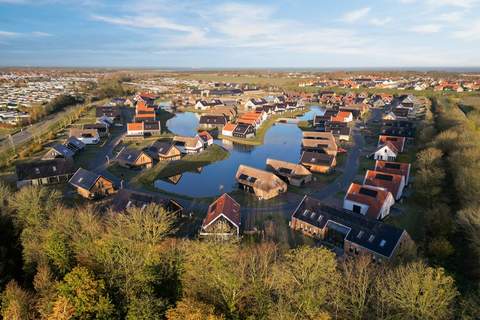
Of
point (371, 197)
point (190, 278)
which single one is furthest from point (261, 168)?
point (190, 278)

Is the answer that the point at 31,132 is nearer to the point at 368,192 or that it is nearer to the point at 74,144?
the point at 74,144

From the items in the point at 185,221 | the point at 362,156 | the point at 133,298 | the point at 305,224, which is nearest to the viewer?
the point at 133,298

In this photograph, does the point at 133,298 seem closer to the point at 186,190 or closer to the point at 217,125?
the point at 186,190

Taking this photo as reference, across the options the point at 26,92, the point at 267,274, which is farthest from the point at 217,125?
the point at 26,92

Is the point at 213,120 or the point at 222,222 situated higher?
the point at 213,120

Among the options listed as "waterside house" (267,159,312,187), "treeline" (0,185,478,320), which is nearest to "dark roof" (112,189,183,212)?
"treeline" (0,185,478,320)

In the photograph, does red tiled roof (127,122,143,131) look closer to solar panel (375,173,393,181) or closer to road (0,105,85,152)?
road (0,105,85,152)

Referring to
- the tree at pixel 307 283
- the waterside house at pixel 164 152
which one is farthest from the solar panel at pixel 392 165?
the waterside house at pixel 164 152
